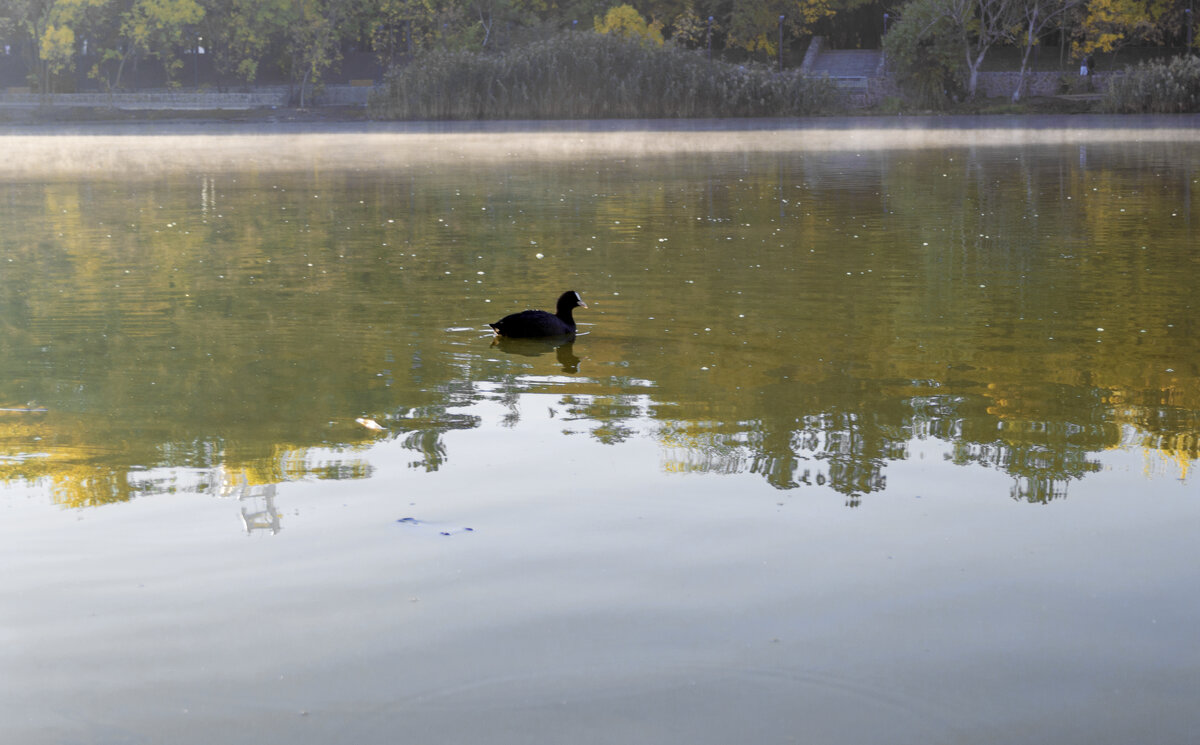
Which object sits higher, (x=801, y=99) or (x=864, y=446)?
(x=801, y=99)

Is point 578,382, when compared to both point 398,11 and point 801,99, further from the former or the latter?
point 398,11

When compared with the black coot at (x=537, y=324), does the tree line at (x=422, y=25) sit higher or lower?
higher

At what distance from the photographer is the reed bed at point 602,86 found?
45.2 metres

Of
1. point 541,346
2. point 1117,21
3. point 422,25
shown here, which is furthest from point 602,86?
point 541,346

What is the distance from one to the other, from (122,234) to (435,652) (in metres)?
12.3

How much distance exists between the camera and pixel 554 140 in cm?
3797

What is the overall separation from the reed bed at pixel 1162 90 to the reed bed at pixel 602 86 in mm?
10272

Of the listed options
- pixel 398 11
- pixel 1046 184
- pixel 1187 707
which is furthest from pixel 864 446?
pixel 398 11

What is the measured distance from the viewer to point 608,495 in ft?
17.3

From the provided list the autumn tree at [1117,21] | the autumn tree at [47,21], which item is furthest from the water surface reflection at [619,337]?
the autumn tree at [47,21]

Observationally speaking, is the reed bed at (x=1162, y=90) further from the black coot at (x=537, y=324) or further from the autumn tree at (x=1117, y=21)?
the black coot at (x=537, y=324)

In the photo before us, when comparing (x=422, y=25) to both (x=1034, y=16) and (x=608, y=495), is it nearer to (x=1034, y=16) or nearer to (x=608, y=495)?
(x=1034, y=16)

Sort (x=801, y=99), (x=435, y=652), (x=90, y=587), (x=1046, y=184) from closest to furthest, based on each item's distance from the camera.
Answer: (x=435, y=652)
(x=90, y=587)
(x=1046, y=184)
(x=801, y=99)

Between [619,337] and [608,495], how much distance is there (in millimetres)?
3619
